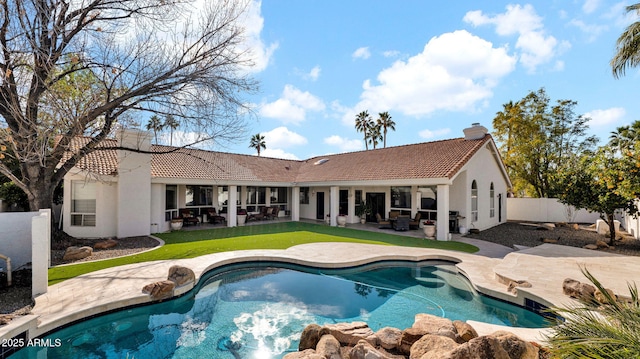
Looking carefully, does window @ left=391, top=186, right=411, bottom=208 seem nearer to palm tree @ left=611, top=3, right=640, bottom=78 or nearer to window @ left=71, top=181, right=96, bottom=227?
palm tree @ left=611, top=3, right=640, bottom=78

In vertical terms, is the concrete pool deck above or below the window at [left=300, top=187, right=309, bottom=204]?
below

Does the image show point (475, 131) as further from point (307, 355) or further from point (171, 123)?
point (307, 355)

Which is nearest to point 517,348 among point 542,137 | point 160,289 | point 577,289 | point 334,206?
point 577,289

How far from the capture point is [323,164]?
25844 mm

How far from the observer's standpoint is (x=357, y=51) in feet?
45.4

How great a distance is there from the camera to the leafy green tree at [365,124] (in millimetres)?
47281

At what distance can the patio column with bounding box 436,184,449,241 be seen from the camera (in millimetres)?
14625

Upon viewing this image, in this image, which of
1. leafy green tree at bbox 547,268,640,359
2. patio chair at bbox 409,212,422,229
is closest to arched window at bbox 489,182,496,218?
patio chair at bbox 409,212,422,229

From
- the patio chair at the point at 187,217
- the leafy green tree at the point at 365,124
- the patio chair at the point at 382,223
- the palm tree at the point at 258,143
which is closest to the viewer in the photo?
the patio chair at the point at 187,217

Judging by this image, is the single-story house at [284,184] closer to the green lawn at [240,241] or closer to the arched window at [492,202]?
the arched window at [492,202]

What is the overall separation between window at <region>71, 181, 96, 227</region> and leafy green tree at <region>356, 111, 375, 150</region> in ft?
129

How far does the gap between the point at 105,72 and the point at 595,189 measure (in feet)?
74.9

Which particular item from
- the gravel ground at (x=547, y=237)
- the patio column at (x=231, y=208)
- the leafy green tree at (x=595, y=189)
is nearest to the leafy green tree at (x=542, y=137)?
the gravel ground at (x=547, y=237)

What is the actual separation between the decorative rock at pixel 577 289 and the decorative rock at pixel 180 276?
10.2 metres
